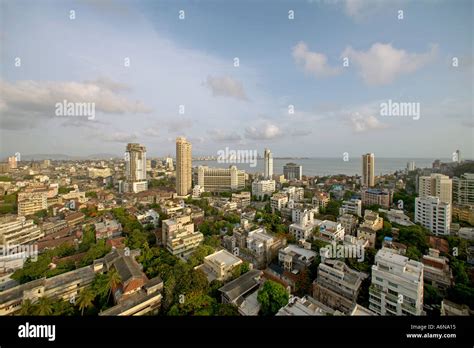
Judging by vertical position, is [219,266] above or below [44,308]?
below

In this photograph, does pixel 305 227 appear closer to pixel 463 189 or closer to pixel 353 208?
pixel 353 208

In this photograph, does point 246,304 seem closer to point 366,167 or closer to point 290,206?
point 290,206

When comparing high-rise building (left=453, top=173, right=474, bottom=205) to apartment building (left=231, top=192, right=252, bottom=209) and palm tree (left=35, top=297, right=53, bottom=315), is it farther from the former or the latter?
palm tree (left=35, top=297, right=53, bottom=315)

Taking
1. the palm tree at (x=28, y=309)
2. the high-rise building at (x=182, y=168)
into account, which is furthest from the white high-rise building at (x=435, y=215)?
the high-rise building at (x=182, y=168)

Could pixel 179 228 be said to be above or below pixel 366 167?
below

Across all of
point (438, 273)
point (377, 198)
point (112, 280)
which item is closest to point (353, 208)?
point (377, 198)

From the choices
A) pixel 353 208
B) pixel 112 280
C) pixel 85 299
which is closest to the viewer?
pixel 85 299

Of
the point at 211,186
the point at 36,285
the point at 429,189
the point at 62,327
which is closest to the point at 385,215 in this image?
the point at 429,189
